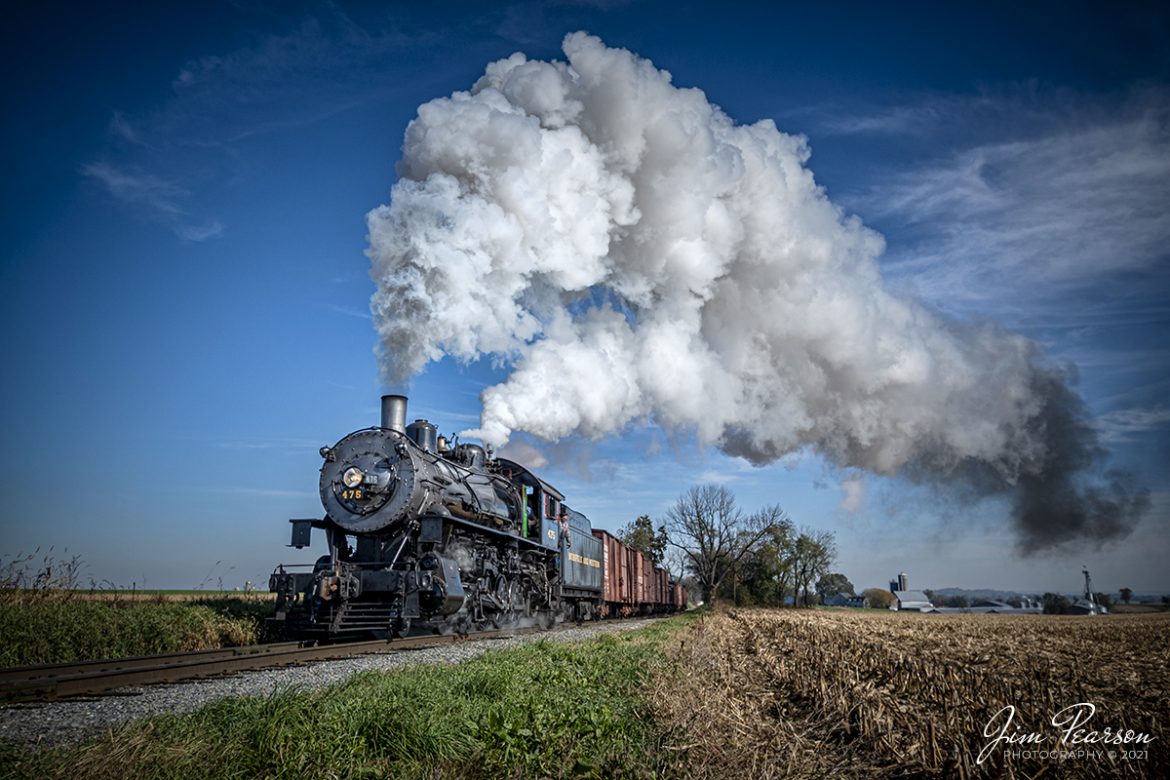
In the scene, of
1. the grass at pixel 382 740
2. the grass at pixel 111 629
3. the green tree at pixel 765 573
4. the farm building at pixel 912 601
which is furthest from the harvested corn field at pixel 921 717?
the farm building at pixel 912 601

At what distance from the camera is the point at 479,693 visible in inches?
275

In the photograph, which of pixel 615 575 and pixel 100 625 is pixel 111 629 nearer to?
pixel 100 625

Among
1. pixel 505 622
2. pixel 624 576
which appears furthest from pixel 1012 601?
pixel 505 622

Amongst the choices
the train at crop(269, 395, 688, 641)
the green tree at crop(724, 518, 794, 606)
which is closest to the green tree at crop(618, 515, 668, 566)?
the green tree at crop(724, 518, 794, 606)

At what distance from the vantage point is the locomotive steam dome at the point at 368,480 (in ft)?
50.9

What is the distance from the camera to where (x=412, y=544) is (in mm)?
15625

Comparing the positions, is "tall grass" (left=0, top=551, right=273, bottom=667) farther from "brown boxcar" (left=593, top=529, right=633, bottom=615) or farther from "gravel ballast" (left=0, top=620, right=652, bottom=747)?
"brown boxcar" (left=593, top=529, right=633, bottom=615)

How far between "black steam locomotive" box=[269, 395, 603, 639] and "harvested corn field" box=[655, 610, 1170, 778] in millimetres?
7856

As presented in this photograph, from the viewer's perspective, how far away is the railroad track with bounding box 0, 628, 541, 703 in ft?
26.0

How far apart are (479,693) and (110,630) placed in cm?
890

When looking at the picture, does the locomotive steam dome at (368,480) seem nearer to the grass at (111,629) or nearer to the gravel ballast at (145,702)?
the grass at (111,629)

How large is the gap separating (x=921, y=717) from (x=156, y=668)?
8.89m

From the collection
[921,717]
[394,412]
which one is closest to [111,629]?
[394,412]

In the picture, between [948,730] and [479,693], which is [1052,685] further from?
[479,693]
